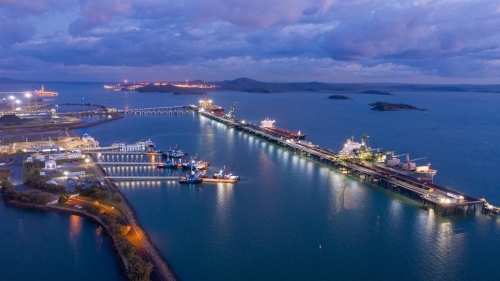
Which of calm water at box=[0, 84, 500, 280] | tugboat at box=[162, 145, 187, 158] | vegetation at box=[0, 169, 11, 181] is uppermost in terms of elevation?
tugboat at box=[162, 145, 187, 158]

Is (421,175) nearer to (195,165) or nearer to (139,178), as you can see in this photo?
(195,165)

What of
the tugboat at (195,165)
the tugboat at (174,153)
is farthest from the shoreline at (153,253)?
the tugboat at (174,153)

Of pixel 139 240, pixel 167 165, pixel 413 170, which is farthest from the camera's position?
pixel 167 165

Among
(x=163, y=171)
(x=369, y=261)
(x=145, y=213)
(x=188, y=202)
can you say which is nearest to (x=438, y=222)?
(x=369, y=261)

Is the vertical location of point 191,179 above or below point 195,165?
below

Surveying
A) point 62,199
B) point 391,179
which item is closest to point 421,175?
point 391,179

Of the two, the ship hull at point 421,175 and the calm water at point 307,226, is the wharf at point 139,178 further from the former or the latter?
the ship hull at point 421,175

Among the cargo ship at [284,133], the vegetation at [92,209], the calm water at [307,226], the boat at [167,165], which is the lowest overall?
the calm water at [307,226]

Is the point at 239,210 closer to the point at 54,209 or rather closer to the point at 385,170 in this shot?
the point at 54,209

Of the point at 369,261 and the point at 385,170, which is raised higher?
the point at 385,170

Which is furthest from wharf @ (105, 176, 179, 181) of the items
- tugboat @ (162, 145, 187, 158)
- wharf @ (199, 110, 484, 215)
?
wharf @ (199, 110, 484, 215)

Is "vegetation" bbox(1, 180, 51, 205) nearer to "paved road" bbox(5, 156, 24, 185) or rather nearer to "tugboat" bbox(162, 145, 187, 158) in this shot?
"paved road" bbox(5, 156, 24, 185)
